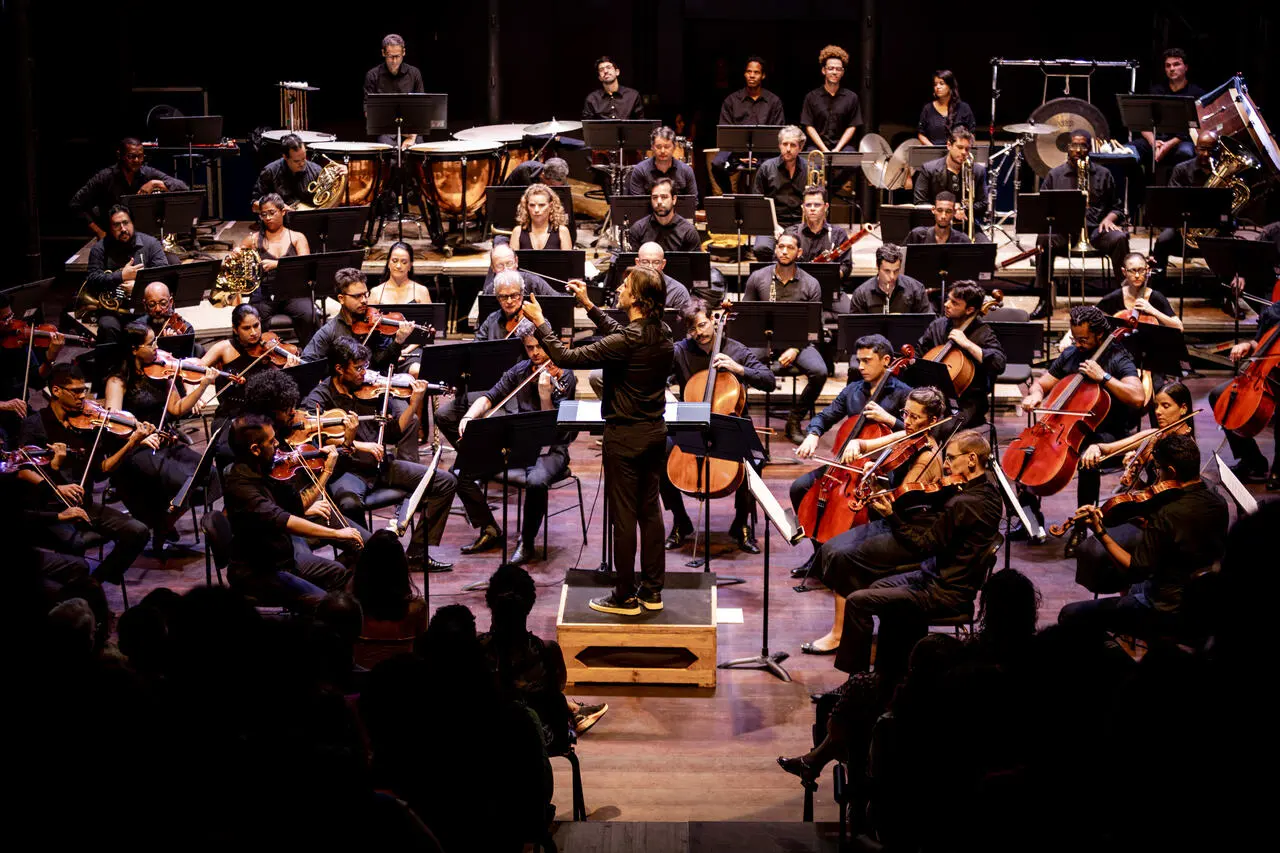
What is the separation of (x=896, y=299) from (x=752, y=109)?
3.98 m

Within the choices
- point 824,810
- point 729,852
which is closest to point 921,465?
point 824,810

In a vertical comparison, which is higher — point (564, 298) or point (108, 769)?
point (564, 298)

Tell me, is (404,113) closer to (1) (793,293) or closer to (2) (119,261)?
(2) (119,261)

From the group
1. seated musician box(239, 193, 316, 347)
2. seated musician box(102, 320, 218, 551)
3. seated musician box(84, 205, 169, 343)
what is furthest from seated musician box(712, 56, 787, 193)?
seated musician box(102, 320, 218, 551)

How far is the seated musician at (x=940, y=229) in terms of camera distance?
10.3 meters

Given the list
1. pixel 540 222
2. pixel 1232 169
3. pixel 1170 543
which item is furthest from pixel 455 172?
pixel 1170 543

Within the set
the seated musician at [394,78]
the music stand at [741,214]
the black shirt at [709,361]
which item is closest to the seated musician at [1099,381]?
the black shirt at [709,361]

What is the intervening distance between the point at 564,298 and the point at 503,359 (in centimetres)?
125

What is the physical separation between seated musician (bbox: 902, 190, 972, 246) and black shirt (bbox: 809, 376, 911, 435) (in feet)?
9.51

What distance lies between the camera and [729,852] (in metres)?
4.30

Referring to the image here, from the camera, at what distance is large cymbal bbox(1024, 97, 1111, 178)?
12.7m

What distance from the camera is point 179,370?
7.91 meters

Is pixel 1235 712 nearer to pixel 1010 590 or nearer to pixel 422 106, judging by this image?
pixel 1010 590

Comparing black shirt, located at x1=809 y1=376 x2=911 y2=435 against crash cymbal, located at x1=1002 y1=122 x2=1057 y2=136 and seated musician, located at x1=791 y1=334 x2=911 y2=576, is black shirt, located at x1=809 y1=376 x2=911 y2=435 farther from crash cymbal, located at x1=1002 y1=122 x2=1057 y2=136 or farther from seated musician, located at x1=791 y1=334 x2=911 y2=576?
crash cymbal, located at x1=1002 y1=122 x2=1057 y2=136
